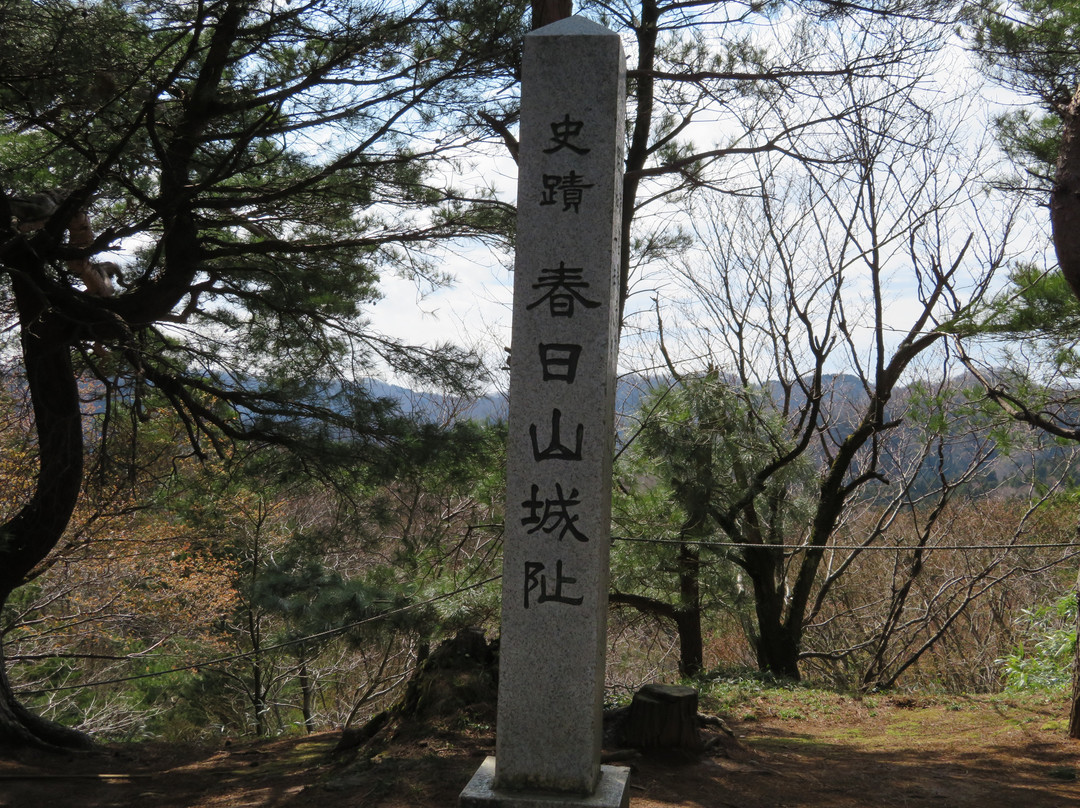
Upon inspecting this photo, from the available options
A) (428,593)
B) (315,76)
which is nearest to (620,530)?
(428,593)

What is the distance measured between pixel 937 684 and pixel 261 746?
6484 millimetres

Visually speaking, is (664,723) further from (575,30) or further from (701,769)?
(575,30)

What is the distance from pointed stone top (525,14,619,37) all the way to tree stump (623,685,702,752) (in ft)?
8.68

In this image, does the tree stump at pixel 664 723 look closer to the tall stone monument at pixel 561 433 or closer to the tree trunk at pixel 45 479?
the tall stone monument at pixel 561 433

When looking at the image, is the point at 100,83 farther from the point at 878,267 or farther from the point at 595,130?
the point at 878,267

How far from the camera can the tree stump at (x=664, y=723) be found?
3467 mm

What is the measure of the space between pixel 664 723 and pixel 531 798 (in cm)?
135

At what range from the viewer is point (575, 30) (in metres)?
2.52

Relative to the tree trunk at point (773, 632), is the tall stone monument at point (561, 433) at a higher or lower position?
higher

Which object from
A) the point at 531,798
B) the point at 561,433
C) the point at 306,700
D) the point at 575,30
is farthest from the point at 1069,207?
the point at 306,700

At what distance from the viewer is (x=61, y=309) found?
12.3ft

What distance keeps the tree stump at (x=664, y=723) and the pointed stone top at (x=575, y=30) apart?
2.65 metres

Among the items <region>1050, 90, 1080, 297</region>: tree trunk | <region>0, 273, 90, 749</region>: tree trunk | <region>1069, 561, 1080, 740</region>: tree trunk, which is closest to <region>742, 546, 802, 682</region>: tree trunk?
<region>1069, 561, 1080, 740</region>: tree trunk

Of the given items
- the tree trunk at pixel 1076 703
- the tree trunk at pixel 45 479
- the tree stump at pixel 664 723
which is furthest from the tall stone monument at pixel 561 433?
the tree trunk at pixel 45 479
